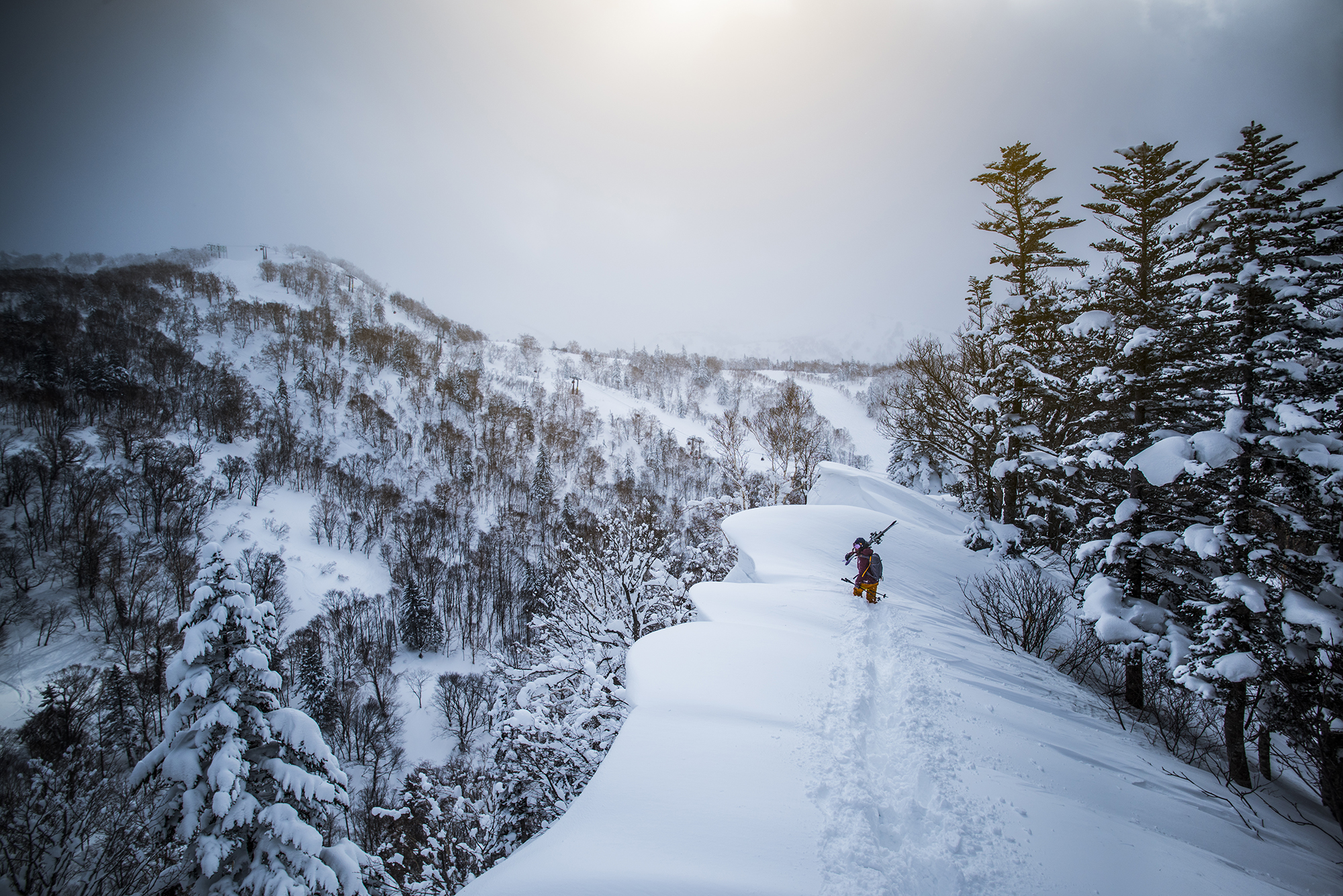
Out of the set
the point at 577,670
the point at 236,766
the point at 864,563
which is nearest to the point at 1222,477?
the point at 864,563

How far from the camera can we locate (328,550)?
45.7 meters

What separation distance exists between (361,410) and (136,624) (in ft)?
129

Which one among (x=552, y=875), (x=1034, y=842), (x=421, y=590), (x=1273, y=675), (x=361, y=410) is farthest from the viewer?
(x=361, y=410)

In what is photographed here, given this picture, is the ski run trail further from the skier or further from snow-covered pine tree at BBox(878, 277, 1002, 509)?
snow-covered pine tree at BBox(878, 277, 1002, 509)

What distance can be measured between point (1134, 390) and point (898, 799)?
7.85 metres

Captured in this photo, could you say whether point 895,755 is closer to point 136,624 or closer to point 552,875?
point 552,875

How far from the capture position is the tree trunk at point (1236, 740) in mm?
5695

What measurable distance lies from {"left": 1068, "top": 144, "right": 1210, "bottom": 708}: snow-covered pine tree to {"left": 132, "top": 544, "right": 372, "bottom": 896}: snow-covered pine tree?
1117cm

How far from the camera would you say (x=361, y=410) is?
211ft

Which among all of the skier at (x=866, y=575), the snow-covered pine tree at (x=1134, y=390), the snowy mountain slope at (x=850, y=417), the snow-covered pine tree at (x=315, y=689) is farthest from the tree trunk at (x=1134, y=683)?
the snowy mountain slope at (x=850, y=417)

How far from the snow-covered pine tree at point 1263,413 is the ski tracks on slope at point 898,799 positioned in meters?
3.57

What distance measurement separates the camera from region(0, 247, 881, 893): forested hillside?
830 cm

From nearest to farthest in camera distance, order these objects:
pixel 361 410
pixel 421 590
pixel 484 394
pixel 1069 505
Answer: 1. pixel 1069 505
2. pixel 421 590
3. pixel 361 410
4. pixel 484 394

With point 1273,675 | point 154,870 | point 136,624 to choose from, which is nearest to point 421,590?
point 136,624
